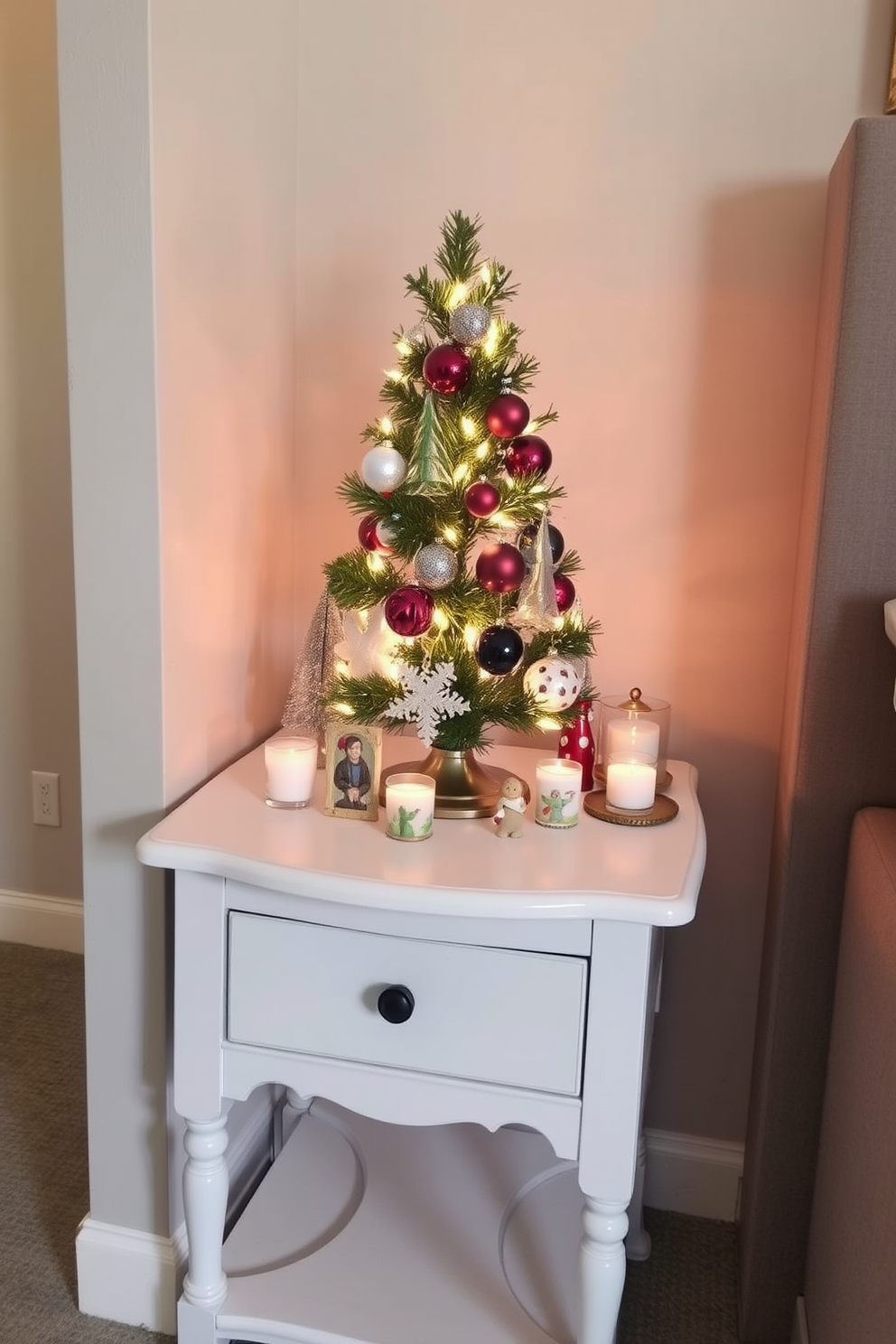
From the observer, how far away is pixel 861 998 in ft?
3.77

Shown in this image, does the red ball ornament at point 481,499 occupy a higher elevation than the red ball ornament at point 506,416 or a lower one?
lower

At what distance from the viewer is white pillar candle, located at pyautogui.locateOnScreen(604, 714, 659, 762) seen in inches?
55.6

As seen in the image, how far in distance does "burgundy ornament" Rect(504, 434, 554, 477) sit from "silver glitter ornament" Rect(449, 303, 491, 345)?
0.13 m

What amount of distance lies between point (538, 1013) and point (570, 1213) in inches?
22.3

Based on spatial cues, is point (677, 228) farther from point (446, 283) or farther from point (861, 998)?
point (861, 998)

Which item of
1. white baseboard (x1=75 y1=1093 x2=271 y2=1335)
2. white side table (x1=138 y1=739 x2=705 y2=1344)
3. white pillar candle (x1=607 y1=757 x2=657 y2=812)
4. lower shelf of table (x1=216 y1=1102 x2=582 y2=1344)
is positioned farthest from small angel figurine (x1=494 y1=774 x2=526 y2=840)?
white baseboard (x1=75 y1=1093 x2=271 y2=1335)

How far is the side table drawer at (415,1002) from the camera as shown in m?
1.16

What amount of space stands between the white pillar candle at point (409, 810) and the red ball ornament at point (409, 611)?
0.59 ft

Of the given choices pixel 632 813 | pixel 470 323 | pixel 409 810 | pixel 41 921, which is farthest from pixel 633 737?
pixel 41 921

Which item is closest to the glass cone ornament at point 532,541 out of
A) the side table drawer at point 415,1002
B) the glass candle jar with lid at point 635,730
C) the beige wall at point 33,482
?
the glass candle jar with lid at point 635,730

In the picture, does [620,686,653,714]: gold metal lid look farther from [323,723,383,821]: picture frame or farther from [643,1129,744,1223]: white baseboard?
[643,1129,744,1223]: white baseboard

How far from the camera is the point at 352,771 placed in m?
1.31

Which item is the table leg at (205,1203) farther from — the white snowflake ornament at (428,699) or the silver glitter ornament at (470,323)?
the silver glitter ornament at (470,323)

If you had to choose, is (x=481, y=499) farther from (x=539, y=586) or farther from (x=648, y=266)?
(x=648, y=266)
